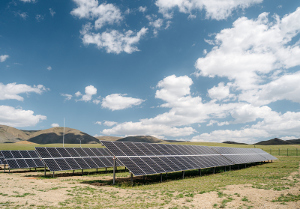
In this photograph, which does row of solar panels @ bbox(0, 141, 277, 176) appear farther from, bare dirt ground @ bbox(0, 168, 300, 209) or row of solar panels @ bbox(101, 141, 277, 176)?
bare dirt ground @ bbox(0, 168, 300, 209)

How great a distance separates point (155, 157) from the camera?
87.0 ft

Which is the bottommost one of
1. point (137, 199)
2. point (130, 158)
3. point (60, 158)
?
point (137, 199)

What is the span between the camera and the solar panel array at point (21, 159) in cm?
3462

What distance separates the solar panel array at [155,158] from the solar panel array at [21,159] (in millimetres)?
19658

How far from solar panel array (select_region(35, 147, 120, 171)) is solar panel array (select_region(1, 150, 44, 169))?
6647 mm

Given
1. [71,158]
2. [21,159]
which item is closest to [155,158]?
[71,158]

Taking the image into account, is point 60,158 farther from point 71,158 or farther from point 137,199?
point 137,199

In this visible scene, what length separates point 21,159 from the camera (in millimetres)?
36969

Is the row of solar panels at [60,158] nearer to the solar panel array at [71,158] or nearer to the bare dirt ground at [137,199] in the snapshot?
the solar panel array at [71,158]

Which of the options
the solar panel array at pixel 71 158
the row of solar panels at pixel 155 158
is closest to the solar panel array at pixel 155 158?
the row of solar panels at pixel 155 158

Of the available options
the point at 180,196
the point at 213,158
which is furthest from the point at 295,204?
the point at 213,158

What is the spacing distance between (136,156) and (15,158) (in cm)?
2452

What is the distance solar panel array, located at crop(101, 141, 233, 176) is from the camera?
74.3 ft

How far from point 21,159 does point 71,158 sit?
37.1 feet
